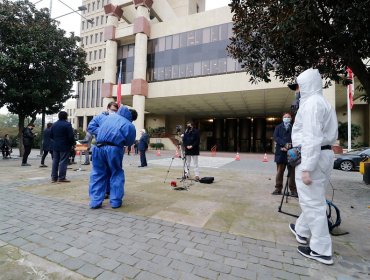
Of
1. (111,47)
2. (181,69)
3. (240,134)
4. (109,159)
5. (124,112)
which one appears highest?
(111,47)

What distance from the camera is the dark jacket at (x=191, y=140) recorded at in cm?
686

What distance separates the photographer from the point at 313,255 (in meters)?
2.38

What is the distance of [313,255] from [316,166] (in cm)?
94

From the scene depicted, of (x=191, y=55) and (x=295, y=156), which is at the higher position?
(x=191, y=55)

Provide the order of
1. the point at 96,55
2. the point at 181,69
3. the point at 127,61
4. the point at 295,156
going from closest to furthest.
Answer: the point at 295,156 → the point at 181,69 → the point at 127,61 → the point at 96,55

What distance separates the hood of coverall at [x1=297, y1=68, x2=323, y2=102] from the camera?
2.70m

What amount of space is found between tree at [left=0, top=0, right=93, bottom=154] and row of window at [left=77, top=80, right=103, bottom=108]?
30.3 metres

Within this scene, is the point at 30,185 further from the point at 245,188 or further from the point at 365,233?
the point at 365,233

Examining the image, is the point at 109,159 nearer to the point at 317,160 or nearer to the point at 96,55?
the point at 317,160

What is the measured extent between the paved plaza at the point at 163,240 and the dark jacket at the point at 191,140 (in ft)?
7.72

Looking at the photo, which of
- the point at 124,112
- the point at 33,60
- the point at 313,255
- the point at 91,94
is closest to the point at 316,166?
the point at 313,255

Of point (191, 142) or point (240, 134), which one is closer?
point (191, 142)

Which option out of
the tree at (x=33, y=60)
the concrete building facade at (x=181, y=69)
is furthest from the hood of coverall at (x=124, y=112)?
the concrete building facade at (x=181, y=69)

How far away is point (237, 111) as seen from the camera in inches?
1174
